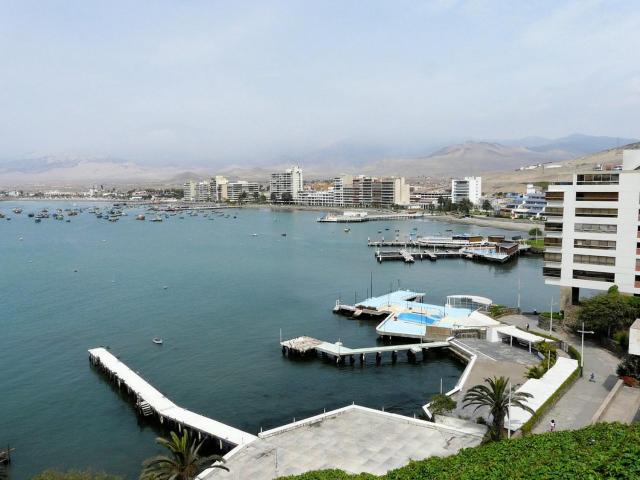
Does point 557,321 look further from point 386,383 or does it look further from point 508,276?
point 508,276

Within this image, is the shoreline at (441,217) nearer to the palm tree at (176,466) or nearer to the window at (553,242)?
the window at (553,242)

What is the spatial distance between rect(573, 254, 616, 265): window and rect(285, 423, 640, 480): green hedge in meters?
17.9

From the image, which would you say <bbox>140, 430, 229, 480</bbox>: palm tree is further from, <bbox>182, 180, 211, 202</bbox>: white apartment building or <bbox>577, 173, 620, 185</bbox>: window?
<bbox>182, 180, 211, 202</bbox>: white apartment building

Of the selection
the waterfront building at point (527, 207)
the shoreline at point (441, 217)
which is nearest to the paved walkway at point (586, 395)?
the shoreline at point (441, 217)

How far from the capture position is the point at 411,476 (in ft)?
35.7

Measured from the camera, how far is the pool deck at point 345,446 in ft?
52.7

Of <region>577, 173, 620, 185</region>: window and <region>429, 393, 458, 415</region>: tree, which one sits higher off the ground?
<region>577, 173, 620, 185</region>: window

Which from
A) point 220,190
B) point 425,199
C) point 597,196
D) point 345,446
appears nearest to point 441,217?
point 425,199

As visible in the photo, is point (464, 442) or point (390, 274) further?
point (390, 274)

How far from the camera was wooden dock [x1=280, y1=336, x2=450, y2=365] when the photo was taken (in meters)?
29.0

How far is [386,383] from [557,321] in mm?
10721

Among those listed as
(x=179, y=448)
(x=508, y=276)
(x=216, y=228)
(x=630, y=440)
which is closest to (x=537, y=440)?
(x=630, y=440)

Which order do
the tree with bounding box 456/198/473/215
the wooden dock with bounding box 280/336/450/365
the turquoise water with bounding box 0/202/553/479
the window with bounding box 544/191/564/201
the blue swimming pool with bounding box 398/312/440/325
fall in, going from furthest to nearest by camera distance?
the tree with bounding box 456/198/473/215
the blue swimming pool with bounding box 398/312/440/325
the window with bounding box 544/191/564/201
the wooden dock with bounding box 280/336/450/365
the turquoise water with bounding box 0/202/553/479

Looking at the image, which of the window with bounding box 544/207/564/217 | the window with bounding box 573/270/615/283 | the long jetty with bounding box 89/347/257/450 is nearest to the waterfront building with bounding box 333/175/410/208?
the window with bounding box 544/207/564/217
